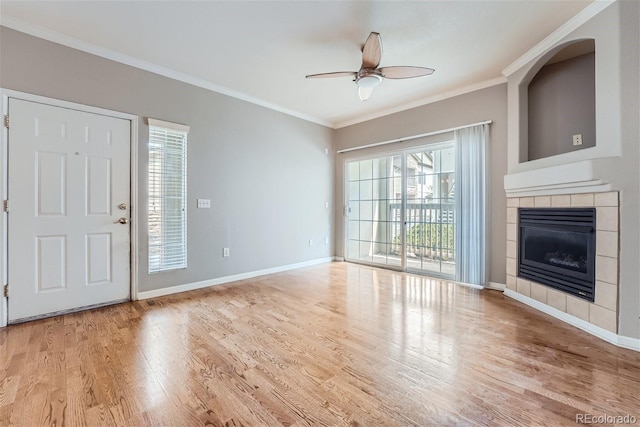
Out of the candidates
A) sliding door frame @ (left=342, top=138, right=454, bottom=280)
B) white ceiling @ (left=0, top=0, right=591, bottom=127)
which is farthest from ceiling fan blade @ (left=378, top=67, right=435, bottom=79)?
sliding door frame @ (left=342, top=138, right=454, bottom=280)

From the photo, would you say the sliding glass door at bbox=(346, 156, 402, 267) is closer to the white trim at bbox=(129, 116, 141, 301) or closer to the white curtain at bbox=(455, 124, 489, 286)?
the white curtain at bbox=(455, 124, 489, 286)

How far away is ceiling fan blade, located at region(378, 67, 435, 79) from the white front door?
2.97m

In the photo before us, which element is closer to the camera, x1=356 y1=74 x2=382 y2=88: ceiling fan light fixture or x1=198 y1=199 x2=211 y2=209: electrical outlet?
x1=356 y1=74 x2=382 y2=88: ceiling fan light fixture

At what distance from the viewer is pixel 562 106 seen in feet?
10.4

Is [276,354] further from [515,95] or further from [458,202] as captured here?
[515,95]

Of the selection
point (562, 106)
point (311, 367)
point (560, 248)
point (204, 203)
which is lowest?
point (311, 367)

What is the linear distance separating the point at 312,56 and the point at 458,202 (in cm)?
278

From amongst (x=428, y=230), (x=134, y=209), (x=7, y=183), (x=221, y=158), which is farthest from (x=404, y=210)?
(x=7, y=183)

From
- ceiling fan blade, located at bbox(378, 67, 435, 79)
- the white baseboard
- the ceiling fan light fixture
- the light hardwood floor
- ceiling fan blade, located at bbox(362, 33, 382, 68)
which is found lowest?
the light hardwood floor

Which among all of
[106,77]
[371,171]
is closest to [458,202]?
[371,171]

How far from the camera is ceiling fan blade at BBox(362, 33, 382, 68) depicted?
240cm

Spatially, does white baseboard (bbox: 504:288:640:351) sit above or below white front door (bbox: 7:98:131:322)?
below

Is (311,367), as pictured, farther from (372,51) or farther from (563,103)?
(563,103)

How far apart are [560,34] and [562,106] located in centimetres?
83
